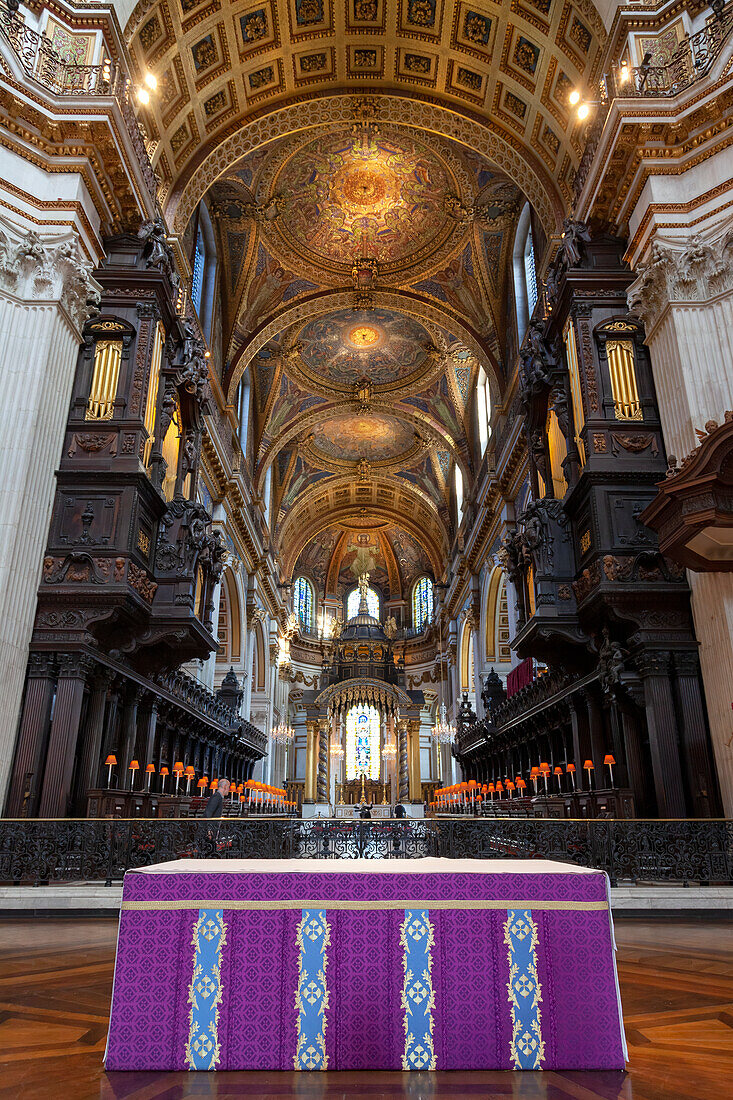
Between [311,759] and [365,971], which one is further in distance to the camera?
[311,759]

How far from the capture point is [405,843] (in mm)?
9273

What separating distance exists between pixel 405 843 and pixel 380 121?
16.4 meters

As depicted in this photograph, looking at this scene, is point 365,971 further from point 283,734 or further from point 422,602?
point 422,602

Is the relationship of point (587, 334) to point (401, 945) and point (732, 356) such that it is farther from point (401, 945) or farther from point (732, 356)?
point (401, 945)

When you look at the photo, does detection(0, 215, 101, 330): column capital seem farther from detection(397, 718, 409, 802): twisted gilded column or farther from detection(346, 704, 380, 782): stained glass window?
detection(346, 704, 380, 782): stained glass window

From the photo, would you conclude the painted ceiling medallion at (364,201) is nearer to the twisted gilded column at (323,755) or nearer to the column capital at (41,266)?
the column capital at (41,266)

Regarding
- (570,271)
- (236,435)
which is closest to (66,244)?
(570,271)

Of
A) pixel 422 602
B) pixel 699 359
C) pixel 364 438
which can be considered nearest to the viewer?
pixel 699 359

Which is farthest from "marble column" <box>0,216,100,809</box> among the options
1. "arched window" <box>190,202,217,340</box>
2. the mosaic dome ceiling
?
the mosaic dome ceiling

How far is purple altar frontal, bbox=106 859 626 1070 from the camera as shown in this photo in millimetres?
2941

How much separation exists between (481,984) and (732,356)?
9.37 m

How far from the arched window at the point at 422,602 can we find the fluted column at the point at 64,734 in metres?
32.7

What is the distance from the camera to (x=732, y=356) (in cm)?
1004

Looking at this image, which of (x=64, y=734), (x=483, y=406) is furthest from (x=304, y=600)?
(x=64, y=734)
